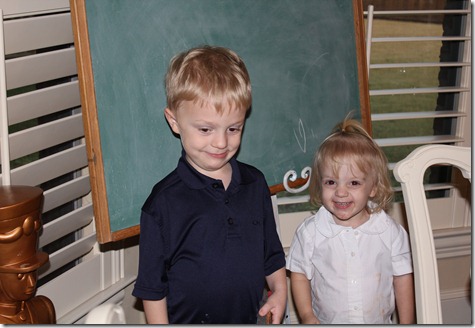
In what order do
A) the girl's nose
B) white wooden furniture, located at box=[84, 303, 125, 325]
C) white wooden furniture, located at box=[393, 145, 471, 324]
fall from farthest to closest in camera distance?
the girl's nose
white wooden furniture, located at box=[393, 145, 471, 324]
white wooden furniture, located at box=[84, 303, 125, 325]

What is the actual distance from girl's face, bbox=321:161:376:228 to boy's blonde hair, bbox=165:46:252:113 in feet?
1.39

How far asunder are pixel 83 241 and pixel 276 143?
25.4 inches

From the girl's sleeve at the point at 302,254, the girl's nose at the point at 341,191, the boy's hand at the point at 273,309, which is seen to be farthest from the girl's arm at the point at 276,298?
the girl's nose at the point at 341,191

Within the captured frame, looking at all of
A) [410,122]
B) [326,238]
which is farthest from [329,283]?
[410,122]

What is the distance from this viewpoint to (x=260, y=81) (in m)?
2.02

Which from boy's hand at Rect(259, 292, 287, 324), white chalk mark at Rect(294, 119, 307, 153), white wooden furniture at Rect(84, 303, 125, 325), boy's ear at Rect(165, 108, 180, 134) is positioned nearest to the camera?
white wooden furniture at Rect(84, 303, 125, 325)

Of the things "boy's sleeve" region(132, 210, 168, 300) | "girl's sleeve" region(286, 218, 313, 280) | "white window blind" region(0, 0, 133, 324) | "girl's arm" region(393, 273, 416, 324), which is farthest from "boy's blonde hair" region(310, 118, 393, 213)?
"white window blind" region(0, 0, 133, 324)

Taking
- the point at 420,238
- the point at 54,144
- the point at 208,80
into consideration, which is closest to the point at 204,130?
the point at 208,80

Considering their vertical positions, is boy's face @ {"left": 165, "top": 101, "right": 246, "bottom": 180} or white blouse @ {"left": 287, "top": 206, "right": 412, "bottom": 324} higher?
boy's face @ {"left": 165, "top": 101, "right": 246, "bottom": 180}

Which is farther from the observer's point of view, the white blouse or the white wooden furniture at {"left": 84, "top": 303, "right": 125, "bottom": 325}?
the white blouse

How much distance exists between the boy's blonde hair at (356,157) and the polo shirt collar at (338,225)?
27 millimetres

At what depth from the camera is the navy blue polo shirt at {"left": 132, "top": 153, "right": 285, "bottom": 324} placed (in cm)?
167

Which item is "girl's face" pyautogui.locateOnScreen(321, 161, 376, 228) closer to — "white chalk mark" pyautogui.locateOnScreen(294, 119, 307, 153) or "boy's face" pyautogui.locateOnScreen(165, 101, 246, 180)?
"white chalk mark" pyautogui.locateOnScreen(294, 119, 307, 153)

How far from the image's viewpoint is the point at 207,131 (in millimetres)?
1620
